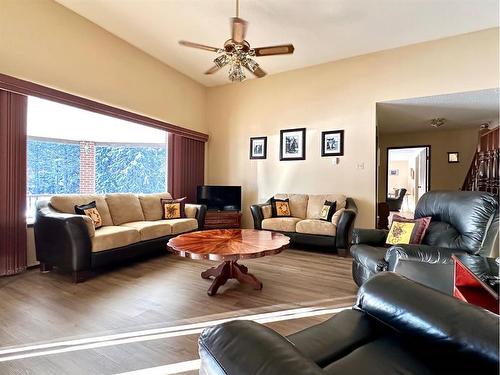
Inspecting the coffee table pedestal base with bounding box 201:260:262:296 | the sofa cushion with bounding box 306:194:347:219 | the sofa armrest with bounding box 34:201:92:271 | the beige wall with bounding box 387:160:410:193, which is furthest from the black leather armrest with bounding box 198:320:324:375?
the beige wall with bounding box 387:160:410:193

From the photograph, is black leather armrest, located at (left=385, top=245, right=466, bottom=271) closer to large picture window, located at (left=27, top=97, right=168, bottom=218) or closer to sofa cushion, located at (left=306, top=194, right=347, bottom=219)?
sofa cushion, located at (left=306, top=194, right=347, bottom=219)

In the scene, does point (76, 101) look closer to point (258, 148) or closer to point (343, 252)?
point (258, 148)

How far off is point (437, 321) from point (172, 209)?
4.04m

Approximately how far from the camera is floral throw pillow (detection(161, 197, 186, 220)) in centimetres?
443

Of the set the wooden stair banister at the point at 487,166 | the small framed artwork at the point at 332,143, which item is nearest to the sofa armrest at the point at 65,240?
the small framed artwork at the point at 332,143

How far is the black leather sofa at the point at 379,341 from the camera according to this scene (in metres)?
0.67

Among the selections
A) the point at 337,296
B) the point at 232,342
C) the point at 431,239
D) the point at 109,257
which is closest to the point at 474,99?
Answer: the point at 431,239

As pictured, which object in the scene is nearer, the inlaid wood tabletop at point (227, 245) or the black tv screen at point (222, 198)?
the inlaid wood tabletop at point (227, 245)

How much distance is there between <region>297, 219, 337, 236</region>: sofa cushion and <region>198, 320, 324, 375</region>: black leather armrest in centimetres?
347

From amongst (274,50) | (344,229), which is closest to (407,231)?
(344,229)

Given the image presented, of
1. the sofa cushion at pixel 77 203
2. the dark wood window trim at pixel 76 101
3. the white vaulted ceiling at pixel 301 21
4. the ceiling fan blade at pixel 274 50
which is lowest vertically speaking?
the sofa cushion at pixel 77 203

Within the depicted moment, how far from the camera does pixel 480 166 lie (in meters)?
5.20

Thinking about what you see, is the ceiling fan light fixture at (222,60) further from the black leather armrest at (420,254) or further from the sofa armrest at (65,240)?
the black leather armrest at (420,254)

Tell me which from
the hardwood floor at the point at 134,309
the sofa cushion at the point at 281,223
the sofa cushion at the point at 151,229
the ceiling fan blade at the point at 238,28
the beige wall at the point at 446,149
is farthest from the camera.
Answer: the beige wall at the point at 446,149
